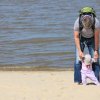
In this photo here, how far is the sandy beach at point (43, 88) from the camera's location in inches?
339

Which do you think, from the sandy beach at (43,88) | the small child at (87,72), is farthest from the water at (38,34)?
the small child at (87,72)

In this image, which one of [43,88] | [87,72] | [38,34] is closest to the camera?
[43,88]

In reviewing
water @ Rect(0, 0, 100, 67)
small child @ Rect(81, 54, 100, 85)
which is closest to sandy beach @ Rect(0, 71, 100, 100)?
small child @ Rect(81, 54, 100, 85)

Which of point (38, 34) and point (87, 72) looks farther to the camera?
point (38, 34)

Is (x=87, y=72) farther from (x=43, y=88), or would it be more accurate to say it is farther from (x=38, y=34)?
(x=38, y=34)

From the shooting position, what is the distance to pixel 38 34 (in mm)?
17000

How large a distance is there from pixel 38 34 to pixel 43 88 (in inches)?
309

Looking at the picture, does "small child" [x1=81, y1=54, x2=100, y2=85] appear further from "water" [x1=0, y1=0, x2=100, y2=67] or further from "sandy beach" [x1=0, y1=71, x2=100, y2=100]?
"water" [x1=0, y1=0, x2=100, y2=67]

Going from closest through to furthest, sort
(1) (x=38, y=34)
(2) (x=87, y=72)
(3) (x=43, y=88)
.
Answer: (3) (x=43, y=88) < (2) (x=87, y=72) < (1) (x=38, y=34)

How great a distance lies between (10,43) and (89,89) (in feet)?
22.2

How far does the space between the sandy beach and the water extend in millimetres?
2384

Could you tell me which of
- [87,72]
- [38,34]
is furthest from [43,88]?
[38,34]

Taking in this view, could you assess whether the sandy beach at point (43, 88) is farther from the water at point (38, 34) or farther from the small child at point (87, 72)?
the water at point (38, 34)

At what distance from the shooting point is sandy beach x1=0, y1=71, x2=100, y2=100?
8609 millimetres
